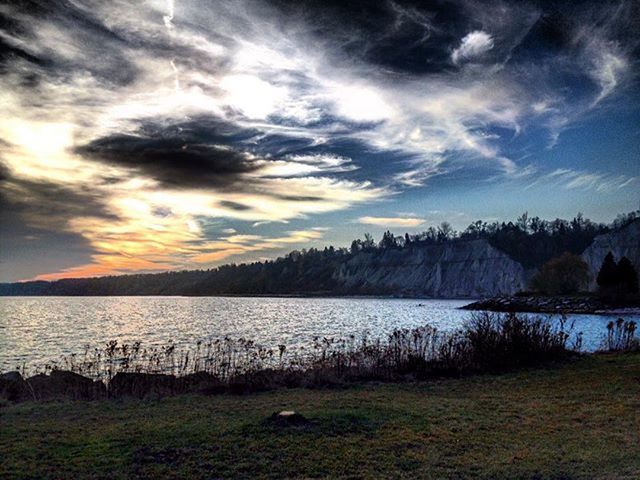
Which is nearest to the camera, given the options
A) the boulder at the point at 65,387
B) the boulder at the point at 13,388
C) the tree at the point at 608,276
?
the boulder at the point at 65,387

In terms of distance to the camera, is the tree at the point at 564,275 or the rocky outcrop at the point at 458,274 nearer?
the tree at the point at 564,275

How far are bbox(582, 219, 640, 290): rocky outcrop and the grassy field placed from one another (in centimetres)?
12931

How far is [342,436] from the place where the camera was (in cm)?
1031

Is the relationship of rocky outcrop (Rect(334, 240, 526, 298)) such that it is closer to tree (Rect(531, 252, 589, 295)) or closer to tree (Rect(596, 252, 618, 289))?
tree (Rect(531, 252, 589, 295))

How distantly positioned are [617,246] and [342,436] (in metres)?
144

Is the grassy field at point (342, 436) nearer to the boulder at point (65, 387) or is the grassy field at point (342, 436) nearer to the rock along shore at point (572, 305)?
the boulder at point (65, 387)

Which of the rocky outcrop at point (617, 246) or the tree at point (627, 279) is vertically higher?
the rocky outcrop at point (617, 246)

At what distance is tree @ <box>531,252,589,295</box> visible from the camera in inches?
3959

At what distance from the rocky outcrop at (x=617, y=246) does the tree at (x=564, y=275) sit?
28287mm

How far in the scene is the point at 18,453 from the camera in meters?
9.43

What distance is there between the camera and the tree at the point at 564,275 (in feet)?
330

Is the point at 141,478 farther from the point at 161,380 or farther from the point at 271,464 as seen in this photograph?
the point at 161,380

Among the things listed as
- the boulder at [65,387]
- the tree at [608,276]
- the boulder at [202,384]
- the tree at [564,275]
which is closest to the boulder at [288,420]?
the boulder at [202,384]

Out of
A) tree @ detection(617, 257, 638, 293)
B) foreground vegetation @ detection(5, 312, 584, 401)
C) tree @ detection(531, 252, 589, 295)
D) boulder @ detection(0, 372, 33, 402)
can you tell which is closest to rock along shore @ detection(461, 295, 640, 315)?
tree @ detection(617, 257, 638, 293)
